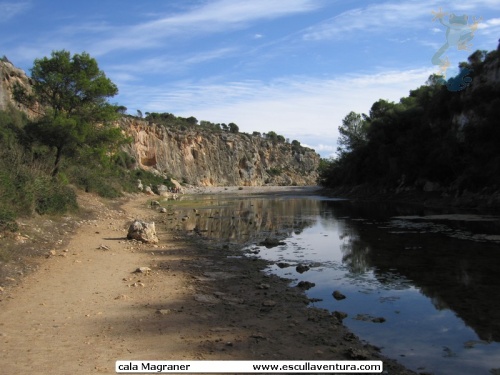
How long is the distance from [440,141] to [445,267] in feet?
107

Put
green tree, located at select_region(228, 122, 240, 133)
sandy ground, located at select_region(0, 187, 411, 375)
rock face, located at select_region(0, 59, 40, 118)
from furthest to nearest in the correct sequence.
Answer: green tree, located at select_region(228, 122, 240, 133) → rock face, located at select_region(0, 59, 40, 118) → sandy ground, located at select_region(0, 187, 411, 375)

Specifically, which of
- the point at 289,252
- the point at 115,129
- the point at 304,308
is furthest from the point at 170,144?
the point at 304,308

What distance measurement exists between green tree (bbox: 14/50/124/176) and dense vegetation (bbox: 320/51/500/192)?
95.2ft

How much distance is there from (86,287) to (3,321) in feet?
7.98

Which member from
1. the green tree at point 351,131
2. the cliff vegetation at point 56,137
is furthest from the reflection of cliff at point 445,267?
the green tree at point 351,131

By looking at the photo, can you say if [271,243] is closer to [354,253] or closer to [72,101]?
[354,253]

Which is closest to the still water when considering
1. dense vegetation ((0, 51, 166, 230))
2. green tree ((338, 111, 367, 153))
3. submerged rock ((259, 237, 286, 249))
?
submerged rock ((259, 237, 286, 249))

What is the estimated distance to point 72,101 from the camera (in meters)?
26.9

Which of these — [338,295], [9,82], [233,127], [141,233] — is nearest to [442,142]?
[141,233]

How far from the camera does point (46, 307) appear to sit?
737 centimetres

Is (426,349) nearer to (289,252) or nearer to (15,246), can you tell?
(289,252)

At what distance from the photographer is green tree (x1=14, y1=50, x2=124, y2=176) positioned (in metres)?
25.6
